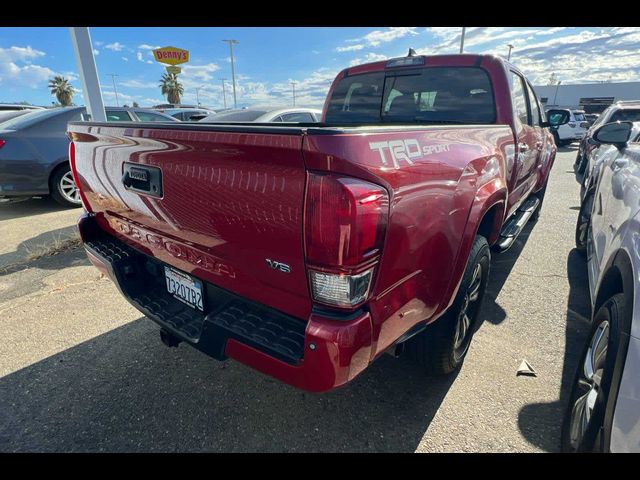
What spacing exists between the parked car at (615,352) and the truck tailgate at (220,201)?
46.2 inches

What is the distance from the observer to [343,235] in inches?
50.1

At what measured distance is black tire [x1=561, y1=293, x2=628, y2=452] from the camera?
1486mm

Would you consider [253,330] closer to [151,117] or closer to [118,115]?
[151,117]

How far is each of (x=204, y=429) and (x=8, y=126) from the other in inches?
268

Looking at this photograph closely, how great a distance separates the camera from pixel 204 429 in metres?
2.07

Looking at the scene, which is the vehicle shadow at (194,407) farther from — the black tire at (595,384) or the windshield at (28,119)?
the windshield at (28,119)

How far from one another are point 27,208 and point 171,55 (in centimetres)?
3347

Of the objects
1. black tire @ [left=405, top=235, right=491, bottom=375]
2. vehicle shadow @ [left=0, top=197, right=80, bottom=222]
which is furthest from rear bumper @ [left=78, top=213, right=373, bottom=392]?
vehicle shadow @ [left=0, top=197, right=80, bottom=222]

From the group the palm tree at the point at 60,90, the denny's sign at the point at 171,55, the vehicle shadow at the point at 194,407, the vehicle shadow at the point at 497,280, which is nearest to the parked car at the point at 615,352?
the vehicle shadow at the point at 194,407

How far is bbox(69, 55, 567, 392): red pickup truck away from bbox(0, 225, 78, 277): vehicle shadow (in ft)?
7.85

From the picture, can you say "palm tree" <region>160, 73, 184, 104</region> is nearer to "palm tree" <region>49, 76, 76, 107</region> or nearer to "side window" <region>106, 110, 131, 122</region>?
"palm tree" <region>49, 76, 76, 107</region>

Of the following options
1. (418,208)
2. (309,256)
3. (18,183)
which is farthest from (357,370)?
(18,183)
